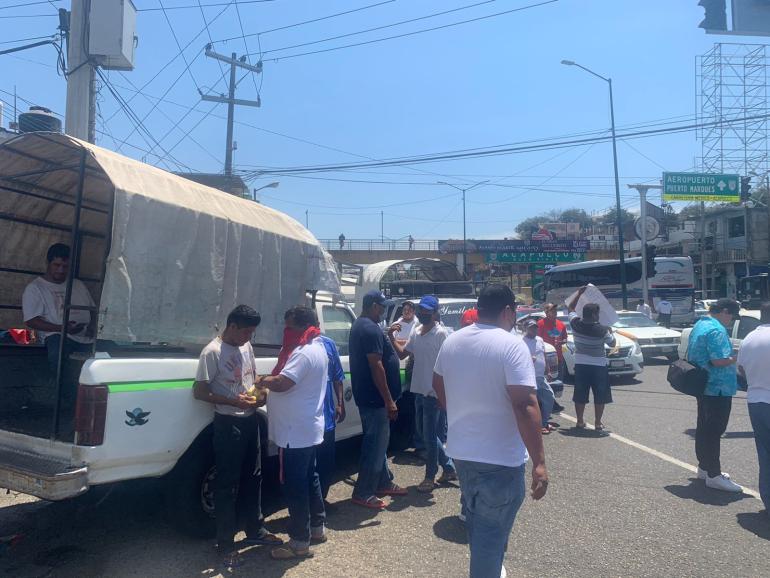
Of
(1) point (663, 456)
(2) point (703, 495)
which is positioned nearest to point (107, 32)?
(1) point (663, 456)

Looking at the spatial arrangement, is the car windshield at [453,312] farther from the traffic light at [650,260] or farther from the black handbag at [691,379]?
the traffic light at [650,260]

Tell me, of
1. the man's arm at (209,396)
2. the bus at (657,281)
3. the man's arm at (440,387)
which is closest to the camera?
the man's arm at (440,387)

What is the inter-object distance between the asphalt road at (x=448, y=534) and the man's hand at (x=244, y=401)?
1105 mm

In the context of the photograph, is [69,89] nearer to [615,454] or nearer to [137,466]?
[137,466]

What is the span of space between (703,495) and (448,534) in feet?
8.72

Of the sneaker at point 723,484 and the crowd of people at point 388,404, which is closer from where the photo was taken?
the crowd of people at point 388,404

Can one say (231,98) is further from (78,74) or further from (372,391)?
(372,391)

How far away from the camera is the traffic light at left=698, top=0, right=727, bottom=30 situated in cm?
1207

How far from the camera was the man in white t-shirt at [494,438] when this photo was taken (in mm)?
3297

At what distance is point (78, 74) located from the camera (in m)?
11.8

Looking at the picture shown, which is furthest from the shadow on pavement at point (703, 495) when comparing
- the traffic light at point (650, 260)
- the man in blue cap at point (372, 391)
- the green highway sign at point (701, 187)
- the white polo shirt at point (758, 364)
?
the green highway sign at point (701, 187)

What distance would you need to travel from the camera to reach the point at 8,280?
6.45 meters

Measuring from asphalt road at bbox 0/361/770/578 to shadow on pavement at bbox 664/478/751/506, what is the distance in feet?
0.06

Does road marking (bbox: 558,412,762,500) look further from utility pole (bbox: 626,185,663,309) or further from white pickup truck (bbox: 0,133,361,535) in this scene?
utility pole (bbox: 626,185,663,309)
